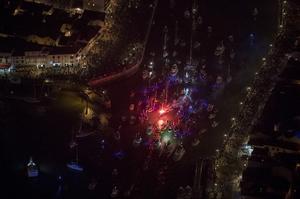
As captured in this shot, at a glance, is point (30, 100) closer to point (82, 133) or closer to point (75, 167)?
point (82, 133)

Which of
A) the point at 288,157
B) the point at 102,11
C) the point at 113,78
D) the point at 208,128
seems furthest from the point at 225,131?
the point at 102,11

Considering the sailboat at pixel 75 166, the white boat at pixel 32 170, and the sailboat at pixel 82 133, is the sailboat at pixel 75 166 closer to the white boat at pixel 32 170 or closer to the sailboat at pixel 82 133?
the white boat at pixel 32 170

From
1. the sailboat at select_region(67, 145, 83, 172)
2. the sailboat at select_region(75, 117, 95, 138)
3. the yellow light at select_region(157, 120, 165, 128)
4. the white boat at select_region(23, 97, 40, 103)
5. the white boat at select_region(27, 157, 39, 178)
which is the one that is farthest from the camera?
the white boat at select_region(23, 97, 40, 103)

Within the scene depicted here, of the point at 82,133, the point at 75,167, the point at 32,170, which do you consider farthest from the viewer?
the point at 82,133

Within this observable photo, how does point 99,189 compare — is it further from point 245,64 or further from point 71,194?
point 245,64

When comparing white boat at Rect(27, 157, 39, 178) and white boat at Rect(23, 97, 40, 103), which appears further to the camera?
white boat at Rect(23, 97, 40, 103)

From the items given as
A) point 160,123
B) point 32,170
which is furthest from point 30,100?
point 160,123

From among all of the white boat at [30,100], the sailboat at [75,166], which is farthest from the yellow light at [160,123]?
the white boat at [30,100]

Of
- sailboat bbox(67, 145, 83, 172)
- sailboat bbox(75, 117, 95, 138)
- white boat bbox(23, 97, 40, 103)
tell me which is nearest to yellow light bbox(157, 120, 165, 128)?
sailboat bbox(75, 117, 95, 138)

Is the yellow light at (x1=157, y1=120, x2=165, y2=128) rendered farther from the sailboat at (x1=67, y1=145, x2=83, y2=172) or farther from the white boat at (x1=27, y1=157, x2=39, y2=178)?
the white boat at (x1=27, y1=157, x2=39, y2=178)

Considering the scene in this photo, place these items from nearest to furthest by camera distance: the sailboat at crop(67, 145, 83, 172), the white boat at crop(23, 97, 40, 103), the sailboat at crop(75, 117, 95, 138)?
the sailboat at crop(67, 145, 83, 172) < the sailboat at crop(75, 117, 95, 138) < the white boat at crop(23, 97, 40, 103)

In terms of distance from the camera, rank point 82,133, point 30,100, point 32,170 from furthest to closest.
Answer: point 30,100 < point 82,133 < point 32,170
